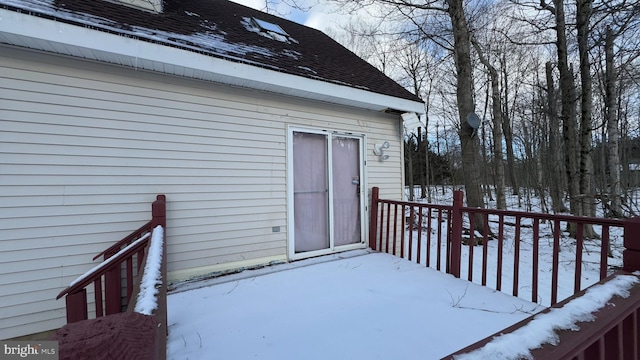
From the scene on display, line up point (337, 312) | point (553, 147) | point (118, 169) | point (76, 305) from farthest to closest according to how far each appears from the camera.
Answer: point (553, 147) → point (118, 169) → point (337, 312) → point (76, 305)

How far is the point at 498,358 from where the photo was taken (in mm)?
696

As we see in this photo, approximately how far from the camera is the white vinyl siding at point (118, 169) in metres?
2.58

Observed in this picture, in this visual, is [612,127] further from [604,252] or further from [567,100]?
[604,252]

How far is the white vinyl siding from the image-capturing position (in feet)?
8.48

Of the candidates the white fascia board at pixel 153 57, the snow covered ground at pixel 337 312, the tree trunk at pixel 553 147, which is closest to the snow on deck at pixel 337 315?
the snow covered ground at pixel 337 312

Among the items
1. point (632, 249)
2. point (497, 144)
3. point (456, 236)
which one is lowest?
point (456, 236)

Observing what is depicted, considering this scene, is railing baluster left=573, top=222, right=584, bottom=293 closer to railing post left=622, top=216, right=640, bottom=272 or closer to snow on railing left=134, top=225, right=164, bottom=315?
railing post left=622, top=216, right=640, bottom=272

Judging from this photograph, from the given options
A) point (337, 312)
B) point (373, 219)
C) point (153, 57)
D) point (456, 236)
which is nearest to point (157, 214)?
point (153, 57)

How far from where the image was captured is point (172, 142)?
10.6ft

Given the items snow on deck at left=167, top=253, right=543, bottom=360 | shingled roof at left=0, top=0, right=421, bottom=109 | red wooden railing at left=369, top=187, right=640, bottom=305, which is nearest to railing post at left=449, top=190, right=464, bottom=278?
red wooden railing at left=369, top=187, right=640, bottom=305

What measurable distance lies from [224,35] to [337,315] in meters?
3.89

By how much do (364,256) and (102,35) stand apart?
3909mm

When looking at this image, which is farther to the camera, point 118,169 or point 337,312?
point 118,169

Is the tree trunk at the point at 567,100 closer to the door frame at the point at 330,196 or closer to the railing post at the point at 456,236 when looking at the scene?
the railing post at the point at 456,236
